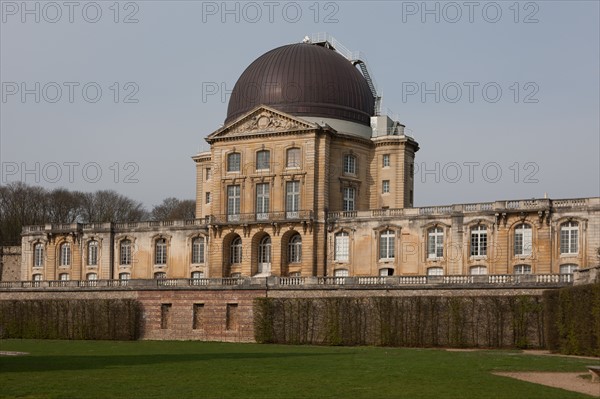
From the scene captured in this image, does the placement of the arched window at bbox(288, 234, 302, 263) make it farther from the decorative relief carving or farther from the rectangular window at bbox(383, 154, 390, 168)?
the rectangular window at bbox(383, 154, 390, 168)

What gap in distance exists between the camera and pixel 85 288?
6331cm

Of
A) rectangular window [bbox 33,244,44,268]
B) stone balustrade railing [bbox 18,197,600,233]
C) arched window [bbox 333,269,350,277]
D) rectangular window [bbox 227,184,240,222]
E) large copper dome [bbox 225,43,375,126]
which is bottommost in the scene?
arched window [bbox 333,269,350,277]

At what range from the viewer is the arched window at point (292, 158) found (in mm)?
69375

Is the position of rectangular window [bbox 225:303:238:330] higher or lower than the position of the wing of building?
lower

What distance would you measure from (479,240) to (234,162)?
20011 mm

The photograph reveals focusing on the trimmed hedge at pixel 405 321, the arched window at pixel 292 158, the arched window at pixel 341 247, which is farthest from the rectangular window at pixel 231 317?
the arched window at pixel 292 158

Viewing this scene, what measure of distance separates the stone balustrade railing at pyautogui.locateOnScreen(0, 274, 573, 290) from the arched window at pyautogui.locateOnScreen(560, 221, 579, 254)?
395 inches

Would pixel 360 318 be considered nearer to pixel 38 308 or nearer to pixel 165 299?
pixel 165 299

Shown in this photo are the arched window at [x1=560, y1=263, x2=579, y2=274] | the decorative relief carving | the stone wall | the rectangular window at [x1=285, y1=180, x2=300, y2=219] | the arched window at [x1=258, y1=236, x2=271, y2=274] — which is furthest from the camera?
the stone wall

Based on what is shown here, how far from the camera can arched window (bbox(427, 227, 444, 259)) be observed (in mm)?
63031

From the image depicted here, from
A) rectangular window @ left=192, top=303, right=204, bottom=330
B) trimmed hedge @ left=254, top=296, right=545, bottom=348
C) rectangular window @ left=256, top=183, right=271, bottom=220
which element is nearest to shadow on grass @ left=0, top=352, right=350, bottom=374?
trimmed hedge @ left=254, top=296, right=545, bottom=348

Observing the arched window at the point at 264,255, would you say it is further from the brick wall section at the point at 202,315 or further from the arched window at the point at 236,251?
the brick wall section at the point at 202,315

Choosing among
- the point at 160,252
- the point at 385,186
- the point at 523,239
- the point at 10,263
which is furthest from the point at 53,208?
the point at 523,239

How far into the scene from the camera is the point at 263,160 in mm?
70438
